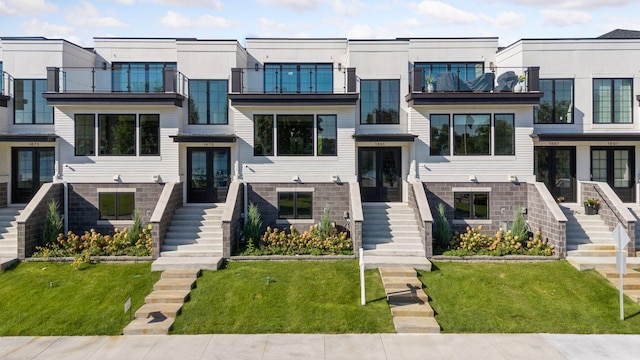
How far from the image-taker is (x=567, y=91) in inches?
704

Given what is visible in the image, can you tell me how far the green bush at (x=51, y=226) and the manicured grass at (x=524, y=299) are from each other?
42.6 feet

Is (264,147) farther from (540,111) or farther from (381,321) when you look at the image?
(540,111)

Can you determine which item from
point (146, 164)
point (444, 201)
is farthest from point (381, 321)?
point (146, 164)

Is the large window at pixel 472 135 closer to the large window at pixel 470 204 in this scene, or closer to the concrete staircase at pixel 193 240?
the large window at pixel 470 204

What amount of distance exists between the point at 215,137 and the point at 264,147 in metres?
1.99

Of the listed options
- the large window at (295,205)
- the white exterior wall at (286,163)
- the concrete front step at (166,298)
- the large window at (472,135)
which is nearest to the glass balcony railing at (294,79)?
the white exterior wall at (286,163)

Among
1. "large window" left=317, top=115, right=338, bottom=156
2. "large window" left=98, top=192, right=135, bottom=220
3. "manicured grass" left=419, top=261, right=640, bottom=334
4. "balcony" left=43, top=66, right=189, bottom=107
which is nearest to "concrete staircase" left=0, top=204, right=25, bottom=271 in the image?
"large window" left=98, top=192, right=135, bottom=220

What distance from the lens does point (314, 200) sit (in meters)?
16.6

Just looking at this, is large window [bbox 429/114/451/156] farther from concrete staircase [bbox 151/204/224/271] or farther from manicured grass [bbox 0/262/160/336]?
manicured grass [bbox 0/262/160/336]

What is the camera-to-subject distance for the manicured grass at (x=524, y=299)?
34.0 feet

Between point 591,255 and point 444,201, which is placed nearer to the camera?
point 591,255

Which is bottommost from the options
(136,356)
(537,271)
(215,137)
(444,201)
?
(136,356)

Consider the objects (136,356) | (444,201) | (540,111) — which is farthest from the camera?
(540,111)

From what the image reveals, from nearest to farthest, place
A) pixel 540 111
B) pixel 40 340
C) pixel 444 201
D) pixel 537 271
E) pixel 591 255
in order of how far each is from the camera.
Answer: pixel 40 340
pixel 537 271
pixel 591 255
pixel 444 201
pixel 540 111
